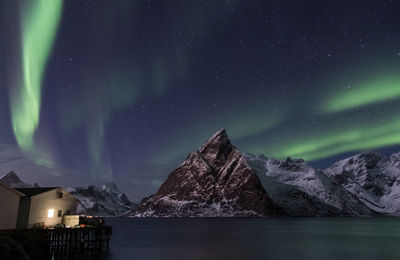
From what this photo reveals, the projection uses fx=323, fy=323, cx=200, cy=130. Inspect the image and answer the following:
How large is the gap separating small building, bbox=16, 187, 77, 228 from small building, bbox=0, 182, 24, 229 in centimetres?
142

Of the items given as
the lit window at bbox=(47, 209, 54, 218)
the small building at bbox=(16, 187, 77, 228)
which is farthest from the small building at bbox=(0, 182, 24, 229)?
the lit window at bbox=(47, 209, 54, 218)

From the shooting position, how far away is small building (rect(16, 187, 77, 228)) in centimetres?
4352

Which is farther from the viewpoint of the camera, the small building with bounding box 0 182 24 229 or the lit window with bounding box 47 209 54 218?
the lit window with bounding box 47 209 54 218

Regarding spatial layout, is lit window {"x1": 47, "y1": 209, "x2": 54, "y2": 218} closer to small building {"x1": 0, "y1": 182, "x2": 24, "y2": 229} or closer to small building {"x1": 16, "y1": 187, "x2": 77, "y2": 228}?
small building {"x1": 16, "y1": 187, "x2": 77, "y2": 228}

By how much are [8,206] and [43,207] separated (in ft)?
23.4

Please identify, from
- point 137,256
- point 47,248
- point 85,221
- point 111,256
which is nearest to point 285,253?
point 137,256

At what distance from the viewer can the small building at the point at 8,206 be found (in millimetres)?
39312

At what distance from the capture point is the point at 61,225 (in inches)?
1994

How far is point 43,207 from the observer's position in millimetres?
47219

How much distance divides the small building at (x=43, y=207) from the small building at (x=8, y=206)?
1.42m

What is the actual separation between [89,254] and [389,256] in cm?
5069

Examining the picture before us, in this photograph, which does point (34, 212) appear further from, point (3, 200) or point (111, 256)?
point (111, 256)

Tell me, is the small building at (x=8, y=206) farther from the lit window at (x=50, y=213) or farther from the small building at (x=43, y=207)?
the lit window at (x=50, y=213)

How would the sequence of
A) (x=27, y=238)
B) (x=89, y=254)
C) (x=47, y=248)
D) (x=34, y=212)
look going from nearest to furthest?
(x=27, y=238), (x=47, y=248), (x=34, y=212), (x=89, y=254)
